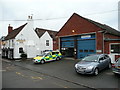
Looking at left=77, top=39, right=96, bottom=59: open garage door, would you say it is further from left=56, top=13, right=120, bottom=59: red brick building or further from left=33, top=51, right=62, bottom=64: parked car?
left=33, top=51, right=62, bottom=64: parked car

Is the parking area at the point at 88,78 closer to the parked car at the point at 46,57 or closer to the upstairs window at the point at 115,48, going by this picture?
the parked car at the point at 46,57

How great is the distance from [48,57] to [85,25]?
25.2 feet

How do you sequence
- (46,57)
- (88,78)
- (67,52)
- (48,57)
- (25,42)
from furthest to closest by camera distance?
(25,42), (67,52), (48,57), (46,57), (88,78)

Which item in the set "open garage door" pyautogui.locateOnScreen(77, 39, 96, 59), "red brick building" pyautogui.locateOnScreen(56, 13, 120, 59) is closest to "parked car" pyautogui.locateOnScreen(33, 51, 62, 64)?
"red brick building" pyautogui.locateOnScreen(56, 13, 120, 59)

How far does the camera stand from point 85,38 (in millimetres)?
16234

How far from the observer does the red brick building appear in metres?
13.6

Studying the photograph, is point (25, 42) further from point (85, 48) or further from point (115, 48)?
point (115, 48)

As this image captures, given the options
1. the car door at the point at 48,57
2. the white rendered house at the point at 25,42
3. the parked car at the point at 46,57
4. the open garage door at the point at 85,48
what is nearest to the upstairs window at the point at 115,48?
the open garage door at the point at 85,48

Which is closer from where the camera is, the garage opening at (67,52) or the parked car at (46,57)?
the parked car at (46,57)

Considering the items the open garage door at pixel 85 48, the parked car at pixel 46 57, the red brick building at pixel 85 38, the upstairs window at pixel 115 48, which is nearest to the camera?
the upstairs window at pixel 115 48

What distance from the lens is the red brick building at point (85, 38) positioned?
13.6m

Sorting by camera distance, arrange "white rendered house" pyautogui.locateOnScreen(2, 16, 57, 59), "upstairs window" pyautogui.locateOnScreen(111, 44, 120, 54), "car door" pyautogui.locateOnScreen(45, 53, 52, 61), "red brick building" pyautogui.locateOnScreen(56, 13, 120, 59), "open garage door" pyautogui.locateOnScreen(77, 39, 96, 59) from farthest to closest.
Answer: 1. "white rendered house" pyautogui.locateOnScreen(2, 16, 57, 59)
2. "open garage door" pyautogui.locateOnScreen(77, 39, 96, 59)
3. "car door" pyautogui.locateOnScreen(45, 53, 52, 61)
4. "red brick building" pyautogui.locateOnScreen(56, 13, 120, 59)
5. "upstairs window" pyautogui.locateOnScreen(111, 44, 120, 54)

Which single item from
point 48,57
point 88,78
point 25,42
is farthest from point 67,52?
point 88,78

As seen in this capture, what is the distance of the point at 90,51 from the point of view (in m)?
15.6
